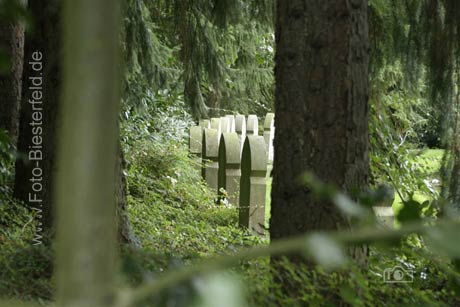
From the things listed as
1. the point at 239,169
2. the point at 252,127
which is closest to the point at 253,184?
the point at 239,169

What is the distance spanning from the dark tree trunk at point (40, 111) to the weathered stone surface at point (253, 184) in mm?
2480

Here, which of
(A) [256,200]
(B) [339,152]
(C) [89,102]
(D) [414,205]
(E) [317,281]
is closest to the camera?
(C) [89,102]

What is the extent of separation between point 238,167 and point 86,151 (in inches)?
349

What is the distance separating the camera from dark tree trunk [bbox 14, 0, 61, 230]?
5.45m

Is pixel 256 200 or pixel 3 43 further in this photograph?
pixel 256 200

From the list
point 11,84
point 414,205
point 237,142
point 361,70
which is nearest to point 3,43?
point 11,84

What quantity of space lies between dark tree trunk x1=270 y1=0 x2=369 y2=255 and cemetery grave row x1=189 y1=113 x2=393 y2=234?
8.27ft

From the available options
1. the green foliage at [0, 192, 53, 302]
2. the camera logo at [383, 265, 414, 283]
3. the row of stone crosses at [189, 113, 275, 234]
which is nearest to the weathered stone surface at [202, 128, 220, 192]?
the row of stone crosses at [189, 113, 275, 234]

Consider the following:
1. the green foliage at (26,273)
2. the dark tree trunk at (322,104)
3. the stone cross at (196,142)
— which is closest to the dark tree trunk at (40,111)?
the green foliage at (26,273)

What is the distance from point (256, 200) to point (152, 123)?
16.4ft

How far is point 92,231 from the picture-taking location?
39 cm

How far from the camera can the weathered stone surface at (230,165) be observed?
8.95 metres

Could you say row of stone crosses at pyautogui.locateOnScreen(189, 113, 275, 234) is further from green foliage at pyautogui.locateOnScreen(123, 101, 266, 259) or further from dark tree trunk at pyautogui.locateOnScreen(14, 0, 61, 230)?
dark tree trunk at pyautogui.locateOnScreen(14, 0, 61, 230)

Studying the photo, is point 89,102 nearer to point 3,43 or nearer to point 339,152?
point 339,152
